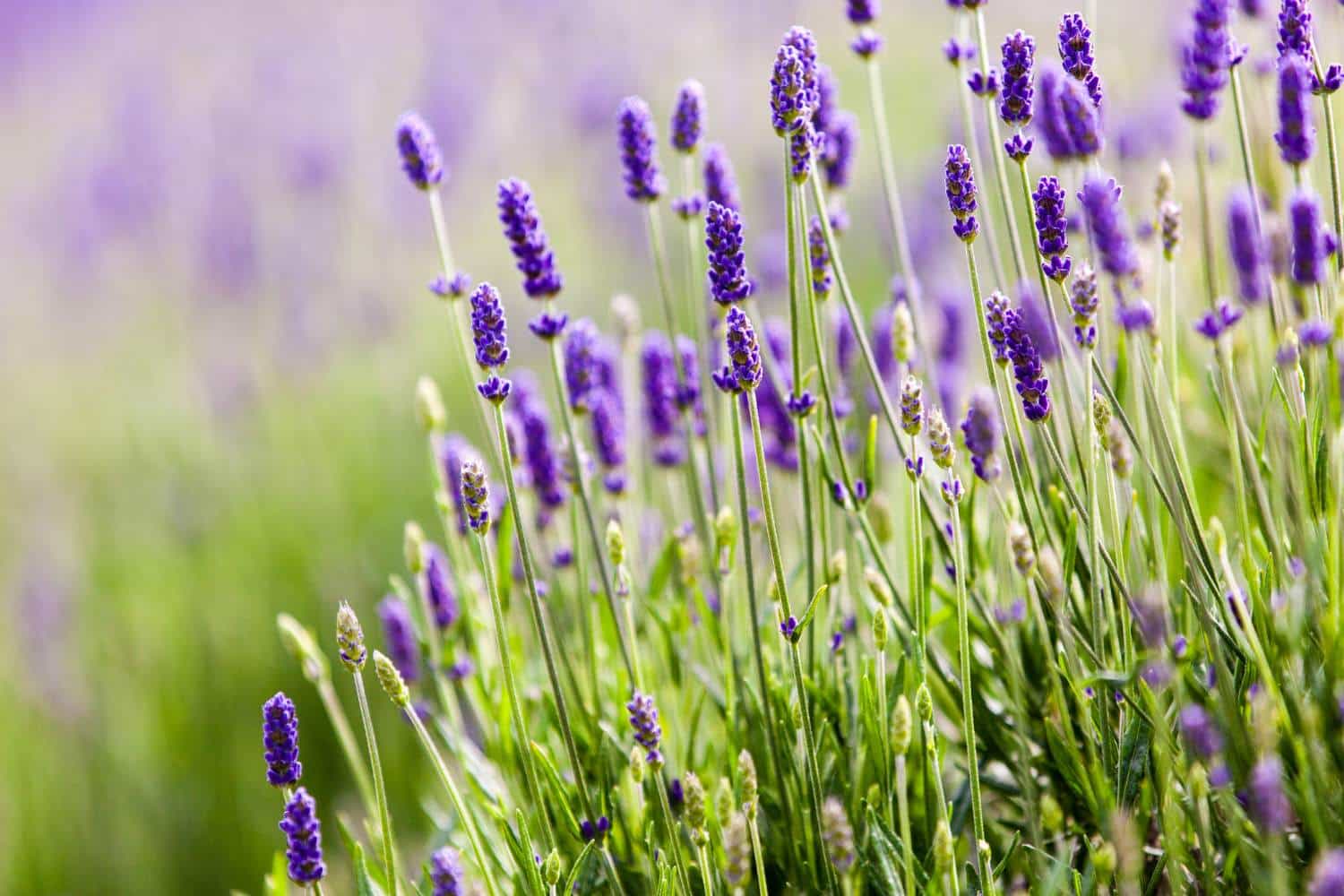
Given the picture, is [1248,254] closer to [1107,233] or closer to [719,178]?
[1107,233]

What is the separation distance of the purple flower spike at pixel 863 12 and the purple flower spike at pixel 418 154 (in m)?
0.75

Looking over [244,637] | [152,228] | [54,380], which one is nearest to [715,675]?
[244,637]

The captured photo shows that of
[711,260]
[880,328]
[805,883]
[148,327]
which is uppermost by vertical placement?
[148,327]

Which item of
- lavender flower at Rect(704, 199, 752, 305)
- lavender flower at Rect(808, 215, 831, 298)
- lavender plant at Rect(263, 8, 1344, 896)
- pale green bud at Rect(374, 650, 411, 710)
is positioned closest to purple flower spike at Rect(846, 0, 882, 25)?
lavender plant at Rect(263, 8, 1344, 896)

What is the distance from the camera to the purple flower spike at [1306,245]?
1.27 metres

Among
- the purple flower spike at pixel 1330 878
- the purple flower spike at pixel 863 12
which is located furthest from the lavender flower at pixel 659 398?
the purple flower spike at pixel 1330 878

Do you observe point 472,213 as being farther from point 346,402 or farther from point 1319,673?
point 1319,673

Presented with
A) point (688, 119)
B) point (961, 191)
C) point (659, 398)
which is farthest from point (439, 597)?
point (961, 191)

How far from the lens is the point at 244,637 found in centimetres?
409

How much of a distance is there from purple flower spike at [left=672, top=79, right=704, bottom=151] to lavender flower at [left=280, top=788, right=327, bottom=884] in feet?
3.99

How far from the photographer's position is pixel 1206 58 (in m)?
1.51

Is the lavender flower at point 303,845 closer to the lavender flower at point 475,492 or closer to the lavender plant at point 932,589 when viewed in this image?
the lavender plant at point 932,589

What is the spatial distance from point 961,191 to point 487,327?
0.62m

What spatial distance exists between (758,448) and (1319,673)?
754 millimetres
